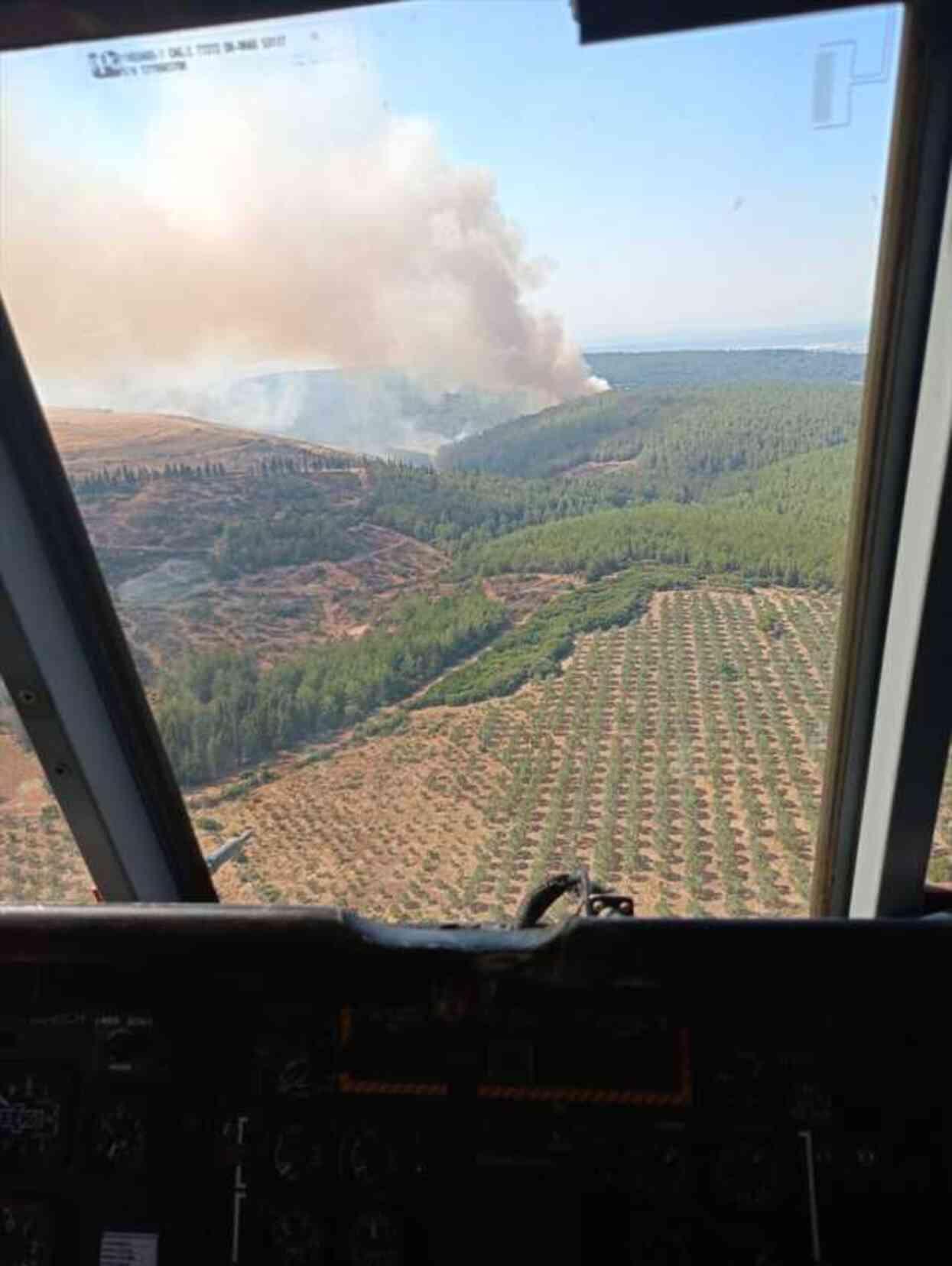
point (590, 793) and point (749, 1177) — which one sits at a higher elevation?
point (590, 793)

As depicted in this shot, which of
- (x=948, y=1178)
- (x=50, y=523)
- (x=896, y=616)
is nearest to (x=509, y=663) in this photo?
(x=896, y=616)

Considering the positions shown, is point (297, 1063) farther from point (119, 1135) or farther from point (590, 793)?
point (590, 793)

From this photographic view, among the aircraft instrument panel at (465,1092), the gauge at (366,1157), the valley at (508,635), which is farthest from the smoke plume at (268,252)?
the gauge at (366,1157)

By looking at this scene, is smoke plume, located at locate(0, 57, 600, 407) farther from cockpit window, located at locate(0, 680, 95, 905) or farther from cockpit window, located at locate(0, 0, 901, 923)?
cockpit window, located at locate(0, 680, 95, 905)

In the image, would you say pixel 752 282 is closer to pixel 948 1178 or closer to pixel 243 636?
pixel 243 636

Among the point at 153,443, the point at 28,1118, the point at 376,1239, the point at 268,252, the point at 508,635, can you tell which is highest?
the point at 268,252

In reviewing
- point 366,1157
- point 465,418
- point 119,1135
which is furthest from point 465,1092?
point 465,418
